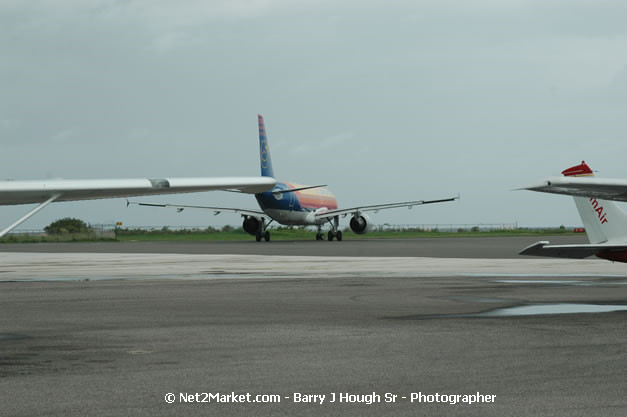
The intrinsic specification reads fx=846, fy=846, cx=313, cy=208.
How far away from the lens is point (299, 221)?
6209cm

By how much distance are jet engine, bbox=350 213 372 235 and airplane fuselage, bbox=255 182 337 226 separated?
7.35ft

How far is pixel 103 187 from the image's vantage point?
20.9m

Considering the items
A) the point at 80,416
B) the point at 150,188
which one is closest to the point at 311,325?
the point at 80,416

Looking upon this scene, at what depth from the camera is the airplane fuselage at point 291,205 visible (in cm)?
5978

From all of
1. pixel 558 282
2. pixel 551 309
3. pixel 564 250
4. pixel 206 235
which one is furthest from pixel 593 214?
pixel 206 235

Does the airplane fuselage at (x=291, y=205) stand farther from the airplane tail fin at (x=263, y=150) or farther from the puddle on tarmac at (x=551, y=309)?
the puddle on tarmac at (x=551, y=309)

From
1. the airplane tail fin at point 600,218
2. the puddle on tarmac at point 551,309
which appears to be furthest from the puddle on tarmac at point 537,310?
the airplane tail fin at point 600,218

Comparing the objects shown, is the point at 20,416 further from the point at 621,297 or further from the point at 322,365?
the point at 621,297

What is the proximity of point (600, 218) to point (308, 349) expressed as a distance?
11173 millimetres

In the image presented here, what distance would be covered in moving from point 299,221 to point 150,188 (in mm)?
40586

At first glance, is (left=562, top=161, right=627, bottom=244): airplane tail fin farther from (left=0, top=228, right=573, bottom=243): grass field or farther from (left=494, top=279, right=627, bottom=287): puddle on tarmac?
(left=0, top=228, right=573, bottom=243): grass field

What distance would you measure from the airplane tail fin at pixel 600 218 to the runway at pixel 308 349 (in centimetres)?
110

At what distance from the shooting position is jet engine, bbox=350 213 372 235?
204 feet

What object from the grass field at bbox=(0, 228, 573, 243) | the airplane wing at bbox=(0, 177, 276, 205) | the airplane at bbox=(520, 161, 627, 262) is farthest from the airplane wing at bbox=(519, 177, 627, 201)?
the grass field at bbox=(0, 228, 573, 243)
